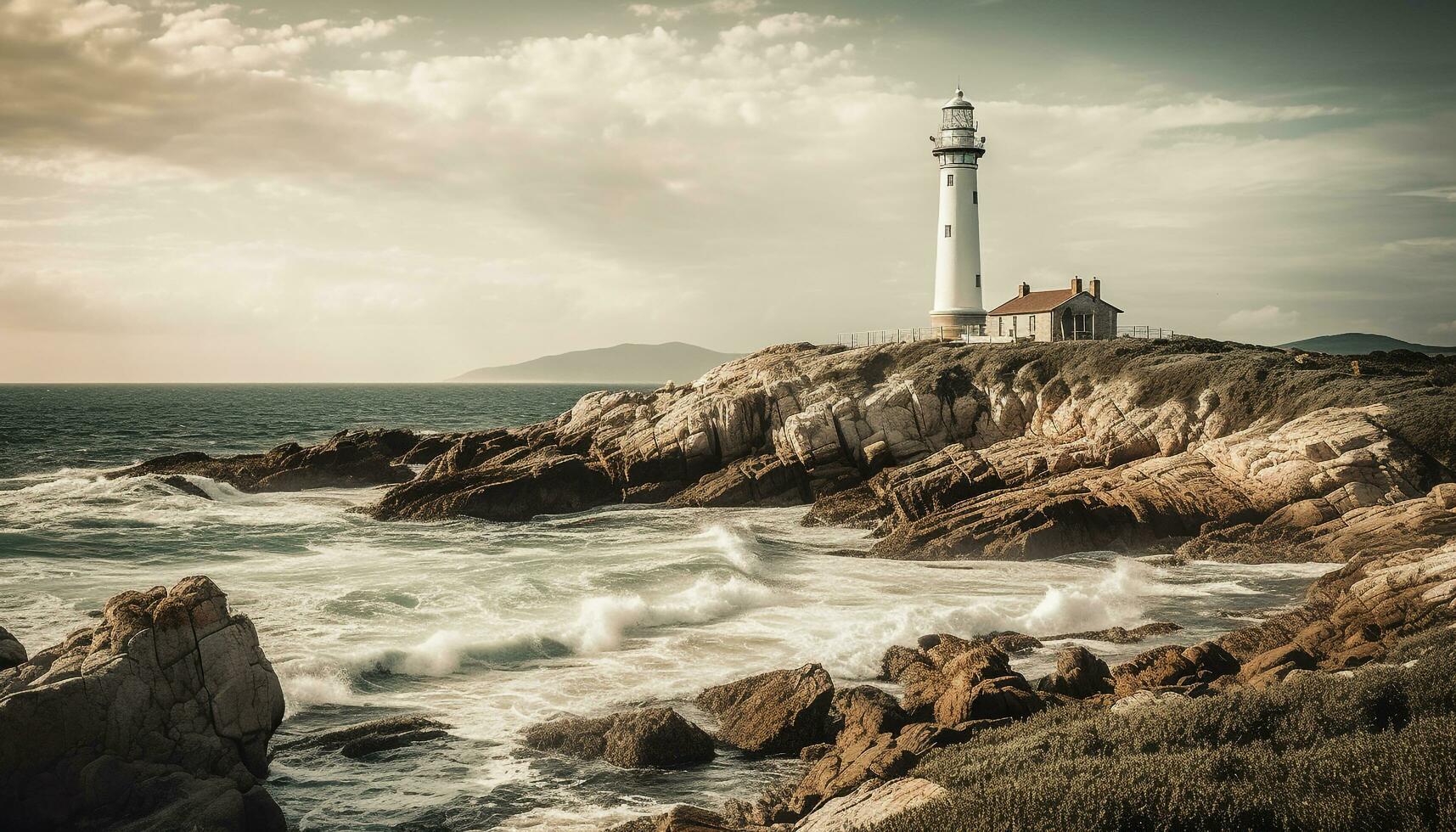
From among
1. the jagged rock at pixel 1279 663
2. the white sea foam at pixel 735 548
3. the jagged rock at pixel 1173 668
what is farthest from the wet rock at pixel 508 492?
the jagged rock at pixel 1279 663

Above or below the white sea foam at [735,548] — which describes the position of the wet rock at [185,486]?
above

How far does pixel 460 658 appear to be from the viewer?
18344 mm

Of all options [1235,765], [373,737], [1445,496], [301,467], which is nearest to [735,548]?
[373,737]

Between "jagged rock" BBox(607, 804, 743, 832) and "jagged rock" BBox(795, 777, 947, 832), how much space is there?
2.97 feet

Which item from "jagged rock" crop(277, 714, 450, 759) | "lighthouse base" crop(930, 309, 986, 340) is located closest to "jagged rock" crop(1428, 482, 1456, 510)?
"jagged rock" crop(277, 714, 450, 759)

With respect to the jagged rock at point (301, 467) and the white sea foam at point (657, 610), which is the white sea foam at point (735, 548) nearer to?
the white sea foam at point (657, 610)

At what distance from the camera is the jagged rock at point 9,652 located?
13.1 meters

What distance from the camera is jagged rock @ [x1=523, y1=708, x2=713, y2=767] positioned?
516 inches

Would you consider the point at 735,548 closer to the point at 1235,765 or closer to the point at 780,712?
the point at 780,712

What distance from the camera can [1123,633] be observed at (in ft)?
60.8

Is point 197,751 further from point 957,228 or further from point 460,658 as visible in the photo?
point 957,228

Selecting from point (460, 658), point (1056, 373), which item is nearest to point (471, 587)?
point (460, 658)

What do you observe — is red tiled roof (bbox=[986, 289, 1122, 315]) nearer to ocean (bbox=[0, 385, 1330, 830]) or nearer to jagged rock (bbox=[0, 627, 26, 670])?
ocean (bbox=[0, 385, 1330, 830])

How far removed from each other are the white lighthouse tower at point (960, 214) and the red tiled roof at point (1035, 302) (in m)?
1.30
